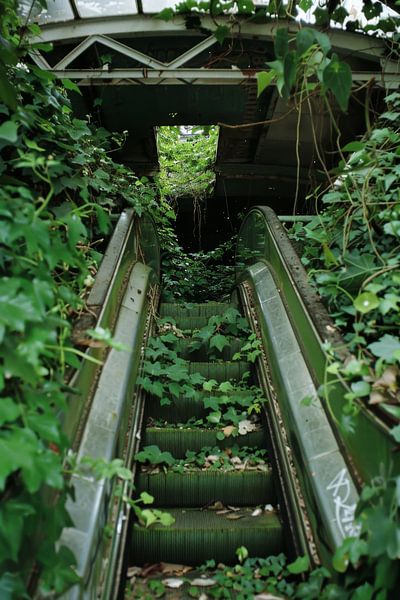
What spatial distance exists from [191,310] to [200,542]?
122 inches

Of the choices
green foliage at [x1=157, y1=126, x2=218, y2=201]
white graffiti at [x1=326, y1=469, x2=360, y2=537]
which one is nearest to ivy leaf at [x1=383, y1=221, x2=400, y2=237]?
white graffiti at [x1=326, y1=469, x2=360, y2=537]

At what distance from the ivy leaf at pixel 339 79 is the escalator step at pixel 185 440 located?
7.10 feet

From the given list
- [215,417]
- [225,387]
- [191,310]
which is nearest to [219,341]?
[225,387]

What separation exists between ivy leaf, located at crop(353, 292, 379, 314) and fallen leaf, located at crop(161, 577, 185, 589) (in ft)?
5.55

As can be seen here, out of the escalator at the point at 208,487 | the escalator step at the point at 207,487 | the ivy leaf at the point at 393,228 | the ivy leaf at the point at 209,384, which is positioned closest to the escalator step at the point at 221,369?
the escalator at the point at 208,487

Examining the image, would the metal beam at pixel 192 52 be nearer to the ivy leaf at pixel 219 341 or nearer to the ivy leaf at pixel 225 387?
the ivy leaf at pixel 219 341

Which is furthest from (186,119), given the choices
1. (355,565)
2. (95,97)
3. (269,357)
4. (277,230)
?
(355,565)

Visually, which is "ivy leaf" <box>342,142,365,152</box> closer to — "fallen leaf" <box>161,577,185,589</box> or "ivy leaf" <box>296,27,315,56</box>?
"ivy leaf" <box>296,27,315,56</box>

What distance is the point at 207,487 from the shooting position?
298 cm

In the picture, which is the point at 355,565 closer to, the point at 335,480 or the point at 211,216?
the point at 335,480

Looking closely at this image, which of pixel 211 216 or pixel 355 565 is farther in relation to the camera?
pixel 211 216

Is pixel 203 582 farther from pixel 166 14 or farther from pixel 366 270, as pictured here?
pixel 166 14

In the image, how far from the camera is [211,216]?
40.1 ft

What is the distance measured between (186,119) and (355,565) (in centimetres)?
732
